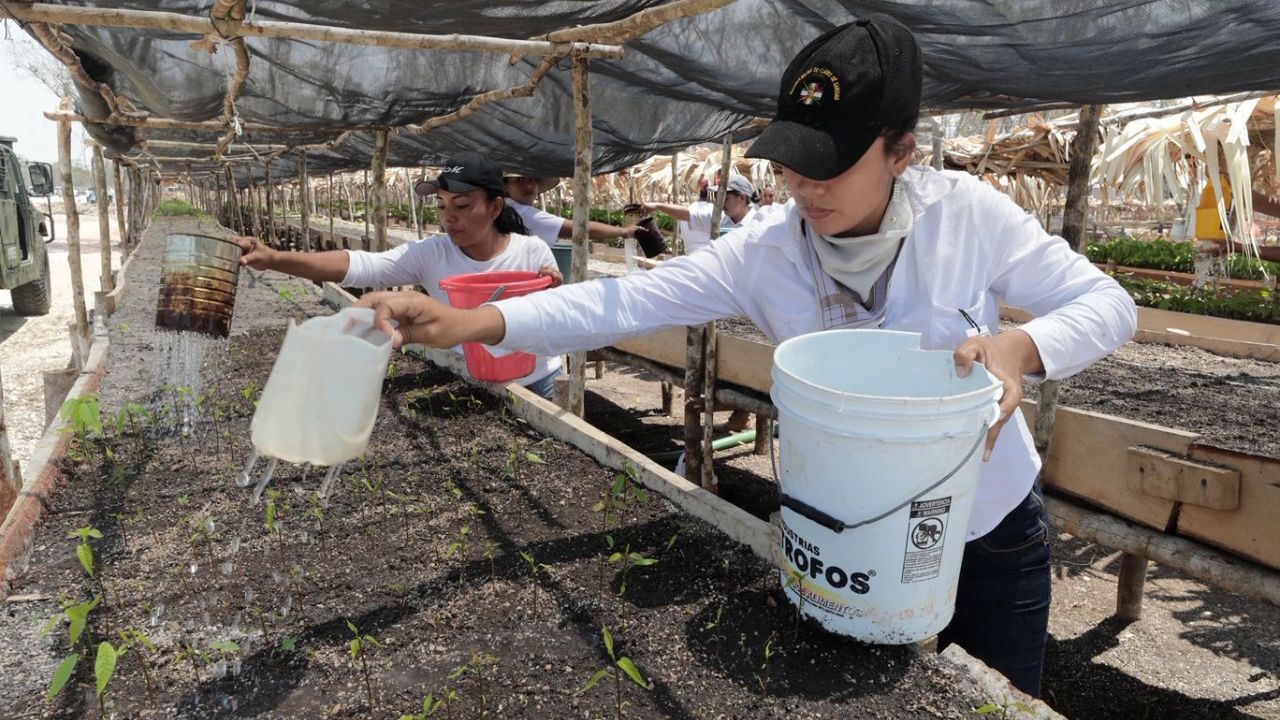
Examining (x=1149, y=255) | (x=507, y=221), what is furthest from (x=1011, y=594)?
→ (x=1149, y=255)

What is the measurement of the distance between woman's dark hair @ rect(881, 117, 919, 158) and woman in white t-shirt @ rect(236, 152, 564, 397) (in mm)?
2039

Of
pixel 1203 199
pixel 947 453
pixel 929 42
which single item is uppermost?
pixel 929 42

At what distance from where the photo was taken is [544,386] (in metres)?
3.82

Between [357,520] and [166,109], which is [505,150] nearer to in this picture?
[166,109]

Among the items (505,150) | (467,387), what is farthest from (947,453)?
(505,150)

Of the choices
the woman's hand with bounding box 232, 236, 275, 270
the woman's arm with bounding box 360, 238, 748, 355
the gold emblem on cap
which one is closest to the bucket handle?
the woman's arm with bounding box 360, 238, 748, 355

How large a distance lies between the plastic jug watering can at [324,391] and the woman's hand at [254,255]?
1156 mm

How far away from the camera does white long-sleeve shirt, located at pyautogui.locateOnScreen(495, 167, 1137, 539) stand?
1.50 m

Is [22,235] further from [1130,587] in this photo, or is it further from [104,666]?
[1130,587]

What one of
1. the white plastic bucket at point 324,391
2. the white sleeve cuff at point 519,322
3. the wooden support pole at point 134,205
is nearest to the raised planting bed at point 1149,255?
the white sleeve cuff at point 519,322

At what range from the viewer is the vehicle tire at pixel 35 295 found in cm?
1065

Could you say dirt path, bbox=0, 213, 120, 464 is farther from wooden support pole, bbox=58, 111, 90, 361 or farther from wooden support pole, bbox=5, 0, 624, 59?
wooden support pole, bbox=5, 0, 624, 59

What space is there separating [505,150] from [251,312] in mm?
2843

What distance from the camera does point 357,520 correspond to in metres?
2.49
